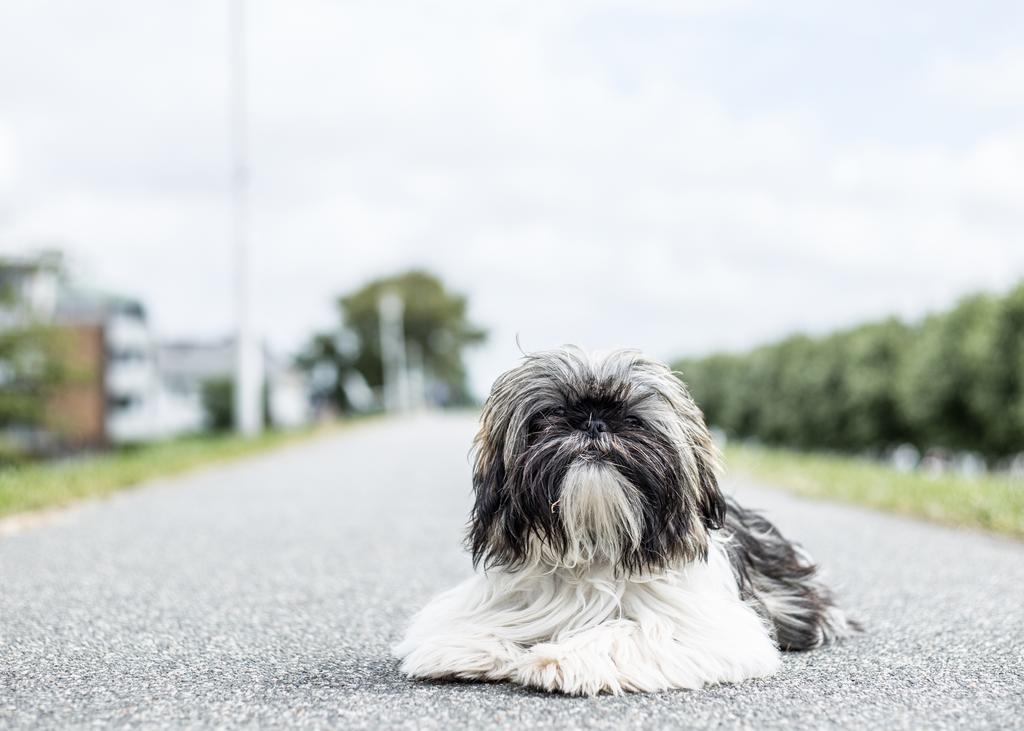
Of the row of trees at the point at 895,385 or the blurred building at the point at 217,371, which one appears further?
the blurred building at the point at 217,371

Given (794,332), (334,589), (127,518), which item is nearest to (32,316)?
(794,332)

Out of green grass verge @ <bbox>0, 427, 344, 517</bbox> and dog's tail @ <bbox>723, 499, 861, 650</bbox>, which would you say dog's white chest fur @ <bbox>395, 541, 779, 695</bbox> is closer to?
dog's tail @ <bbox>723, 499, 861, 650</bbox>

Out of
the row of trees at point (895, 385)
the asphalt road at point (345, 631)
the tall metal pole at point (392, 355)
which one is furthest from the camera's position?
the tall metal pole at point (392, 355)

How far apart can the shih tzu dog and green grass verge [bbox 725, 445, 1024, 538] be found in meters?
5.24

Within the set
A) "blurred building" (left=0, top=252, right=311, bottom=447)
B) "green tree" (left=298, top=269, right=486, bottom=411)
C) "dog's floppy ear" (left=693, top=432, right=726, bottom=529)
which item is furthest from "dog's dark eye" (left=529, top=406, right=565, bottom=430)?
"green tree" (left=298, top=269, right=486, bottom=411)

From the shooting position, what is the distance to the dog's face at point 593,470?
375cm

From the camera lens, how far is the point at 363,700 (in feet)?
11.6

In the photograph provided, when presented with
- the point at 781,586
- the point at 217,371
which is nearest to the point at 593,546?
the point at 781,586

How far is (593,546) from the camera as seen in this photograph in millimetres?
3850

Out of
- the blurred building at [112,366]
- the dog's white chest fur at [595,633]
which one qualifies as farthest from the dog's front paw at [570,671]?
the blurred building at [112,366]

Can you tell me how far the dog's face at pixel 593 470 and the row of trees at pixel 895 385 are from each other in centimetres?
1320

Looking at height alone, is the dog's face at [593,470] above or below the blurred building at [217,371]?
above

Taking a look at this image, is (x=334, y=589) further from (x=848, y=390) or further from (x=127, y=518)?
(x=848, y=390)

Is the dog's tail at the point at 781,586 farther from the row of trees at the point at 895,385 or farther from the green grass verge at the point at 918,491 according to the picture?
the row of trees at the point at 895,385
